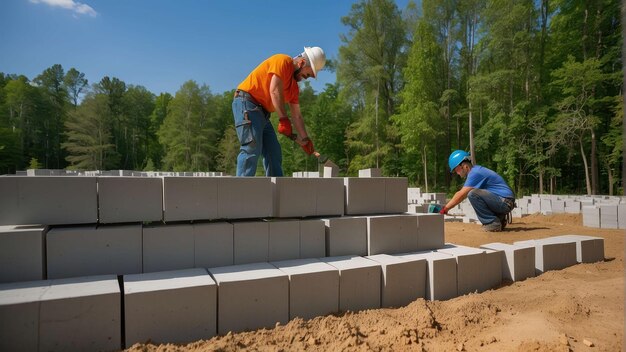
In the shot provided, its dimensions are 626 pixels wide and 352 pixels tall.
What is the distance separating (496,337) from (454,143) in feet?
92.5

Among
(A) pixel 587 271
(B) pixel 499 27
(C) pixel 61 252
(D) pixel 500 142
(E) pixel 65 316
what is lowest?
(A) pixel 587 271

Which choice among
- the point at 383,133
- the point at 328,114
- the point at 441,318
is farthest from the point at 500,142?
the point at 441,318

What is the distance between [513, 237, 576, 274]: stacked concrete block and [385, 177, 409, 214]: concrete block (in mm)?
1492

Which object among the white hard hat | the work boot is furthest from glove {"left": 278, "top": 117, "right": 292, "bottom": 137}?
the work boot

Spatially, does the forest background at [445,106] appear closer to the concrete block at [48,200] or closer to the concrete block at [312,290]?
the concrete block at [312,290]

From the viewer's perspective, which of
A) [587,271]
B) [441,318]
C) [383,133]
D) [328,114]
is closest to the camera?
[441,318]

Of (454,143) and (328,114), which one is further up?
(328,114)

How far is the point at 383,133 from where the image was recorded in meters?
27.3

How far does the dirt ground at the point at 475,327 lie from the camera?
225 centimetres

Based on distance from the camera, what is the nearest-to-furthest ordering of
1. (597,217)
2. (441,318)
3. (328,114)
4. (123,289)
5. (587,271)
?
(123,289) → (441,318) → (587,271) → (597,217) → (328,114)

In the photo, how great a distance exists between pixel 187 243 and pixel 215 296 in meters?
0.64

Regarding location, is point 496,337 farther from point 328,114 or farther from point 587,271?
point 328,114

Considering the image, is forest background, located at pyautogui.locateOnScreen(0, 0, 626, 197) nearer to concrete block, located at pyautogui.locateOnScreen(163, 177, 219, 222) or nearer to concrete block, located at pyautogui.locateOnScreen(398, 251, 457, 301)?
concrete block, located at pyautogui.locateOnScreen(398, 251, 457, 301)

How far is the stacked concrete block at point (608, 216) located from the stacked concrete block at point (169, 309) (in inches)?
327
